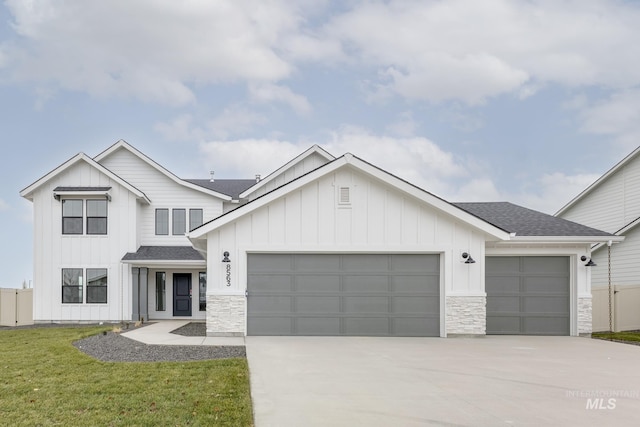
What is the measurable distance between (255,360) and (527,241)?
29.4ft

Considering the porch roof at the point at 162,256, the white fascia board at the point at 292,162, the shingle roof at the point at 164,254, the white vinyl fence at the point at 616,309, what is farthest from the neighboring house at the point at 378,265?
the white fascia board at the point at 292,162

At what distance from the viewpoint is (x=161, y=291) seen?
21844 millimetres

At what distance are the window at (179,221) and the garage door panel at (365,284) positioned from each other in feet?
34.0

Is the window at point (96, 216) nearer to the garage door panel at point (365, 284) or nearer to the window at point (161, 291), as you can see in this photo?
the window at point (161, 291)

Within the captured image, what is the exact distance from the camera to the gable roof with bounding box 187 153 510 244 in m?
13.6

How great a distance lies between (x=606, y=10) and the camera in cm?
1703

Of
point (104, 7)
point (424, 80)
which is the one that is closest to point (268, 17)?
point (104, 7)

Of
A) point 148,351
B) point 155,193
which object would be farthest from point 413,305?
point 155,193

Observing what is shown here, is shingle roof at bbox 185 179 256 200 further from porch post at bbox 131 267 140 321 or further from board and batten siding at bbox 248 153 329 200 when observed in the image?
porch post at bbox 131 267 140 321

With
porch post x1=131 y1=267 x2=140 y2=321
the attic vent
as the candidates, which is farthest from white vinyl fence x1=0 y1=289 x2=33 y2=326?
the attic vent

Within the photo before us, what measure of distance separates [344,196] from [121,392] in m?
8.27

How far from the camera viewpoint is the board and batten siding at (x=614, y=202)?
886 inches

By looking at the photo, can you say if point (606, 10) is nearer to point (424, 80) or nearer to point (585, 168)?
point (424, 80)

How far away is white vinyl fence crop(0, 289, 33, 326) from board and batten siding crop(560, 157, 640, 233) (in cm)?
2630
